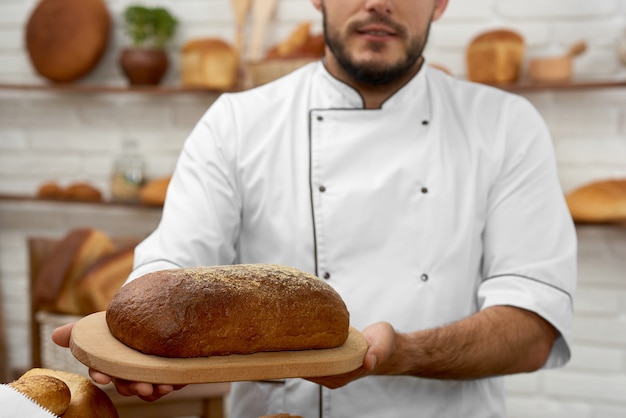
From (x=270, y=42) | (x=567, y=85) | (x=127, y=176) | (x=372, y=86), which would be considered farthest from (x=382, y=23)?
(x=127, y=176)

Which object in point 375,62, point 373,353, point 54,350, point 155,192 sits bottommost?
point 54,350

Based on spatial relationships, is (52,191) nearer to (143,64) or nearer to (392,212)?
(143,64)

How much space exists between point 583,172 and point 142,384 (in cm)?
200

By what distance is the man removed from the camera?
1.49 metres

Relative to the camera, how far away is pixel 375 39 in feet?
4.93

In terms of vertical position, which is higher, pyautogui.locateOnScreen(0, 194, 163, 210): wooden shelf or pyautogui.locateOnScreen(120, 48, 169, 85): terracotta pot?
pyautogui.locateOnScreen(120, 48, 169, 85): terracotta pot

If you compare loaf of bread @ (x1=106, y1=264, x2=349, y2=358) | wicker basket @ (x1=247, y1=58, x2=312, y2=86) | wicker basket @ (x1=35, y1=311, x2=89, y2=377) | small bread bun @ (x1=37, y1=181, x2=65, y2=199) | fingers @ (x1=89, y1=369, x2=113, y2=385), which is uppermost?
wicker basket @ (x1=247, y1=58, x2=312, y2=86)

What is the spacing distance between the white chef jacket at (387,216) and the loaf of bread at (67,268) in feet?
2.86

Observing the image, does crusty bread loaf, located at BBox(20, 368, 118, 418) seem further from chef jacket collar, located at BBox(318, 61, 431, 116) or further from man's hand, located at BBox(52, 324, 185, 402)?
chef jacket collar, located at BBox(318, 61, 431, 116)

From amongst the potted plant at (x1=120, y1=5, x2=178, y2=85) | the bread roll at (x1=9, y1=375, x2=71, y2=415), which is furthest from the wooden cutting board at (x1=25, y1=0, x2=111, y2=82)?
the bread roll at (x1=9, y1=375, x2=71, y2=415)

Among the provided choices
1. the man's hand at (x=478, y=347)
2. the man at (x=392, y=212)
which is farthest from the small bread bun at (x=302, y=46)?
the man's hand at (x=478, y=347)

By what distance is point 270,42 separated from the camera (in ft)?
9.47

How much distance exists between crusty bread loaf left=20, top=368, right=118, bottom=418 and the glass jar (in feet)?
6.58

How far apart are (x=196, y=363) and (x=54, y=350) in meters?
1.47
